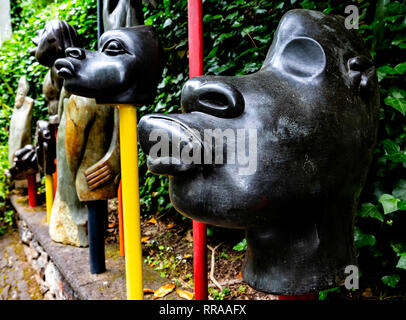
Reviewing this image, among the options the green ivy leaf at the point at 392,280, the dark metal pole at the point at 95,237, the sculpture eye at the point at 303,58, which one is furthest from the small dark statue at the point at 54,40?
the green ivy leaf at the point at 392,280

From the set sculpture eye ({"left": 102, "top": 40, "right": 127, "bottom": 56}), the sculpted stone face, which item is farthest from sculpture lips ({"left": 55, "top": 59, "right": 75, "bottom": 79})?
the sculpted stone face

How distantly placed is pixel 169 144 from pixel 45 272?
2.41 m

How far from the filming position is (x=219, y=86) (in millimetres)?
573

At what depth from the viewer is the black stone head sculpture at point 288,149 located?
56 centimetres

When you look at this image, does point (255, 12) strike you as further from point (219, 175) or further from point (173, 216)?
point (173, 216)

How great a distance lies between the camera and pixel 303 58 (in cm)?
64

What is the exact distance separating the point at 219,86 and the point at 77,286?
1.56 meters

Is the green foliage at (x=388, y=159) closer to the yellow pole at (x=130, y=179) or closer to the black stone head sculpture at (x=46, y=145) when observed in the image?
the yellow pole at (x=130, y=179)

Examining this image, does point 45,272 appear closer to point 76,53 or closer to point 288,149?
point 76,53

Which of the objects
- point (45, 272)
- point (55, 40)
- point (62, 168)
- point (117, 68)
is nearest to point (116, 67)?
point (117, 68)

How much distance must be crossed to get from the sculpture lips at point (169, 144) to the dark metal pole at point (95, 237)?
4.34 ft

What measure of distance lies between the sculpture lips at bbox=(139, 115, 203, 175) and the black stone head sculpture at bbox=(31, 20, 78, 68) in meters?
1.70

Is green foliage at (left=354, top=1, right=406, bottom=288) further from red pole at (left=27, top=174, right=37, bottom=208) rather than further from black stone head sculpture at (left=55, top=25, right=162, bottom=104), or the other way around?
red pole at (left=27, top=174, right=37, bottom=208)

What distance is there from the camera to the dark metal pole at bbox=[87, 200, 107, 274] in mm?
1788
